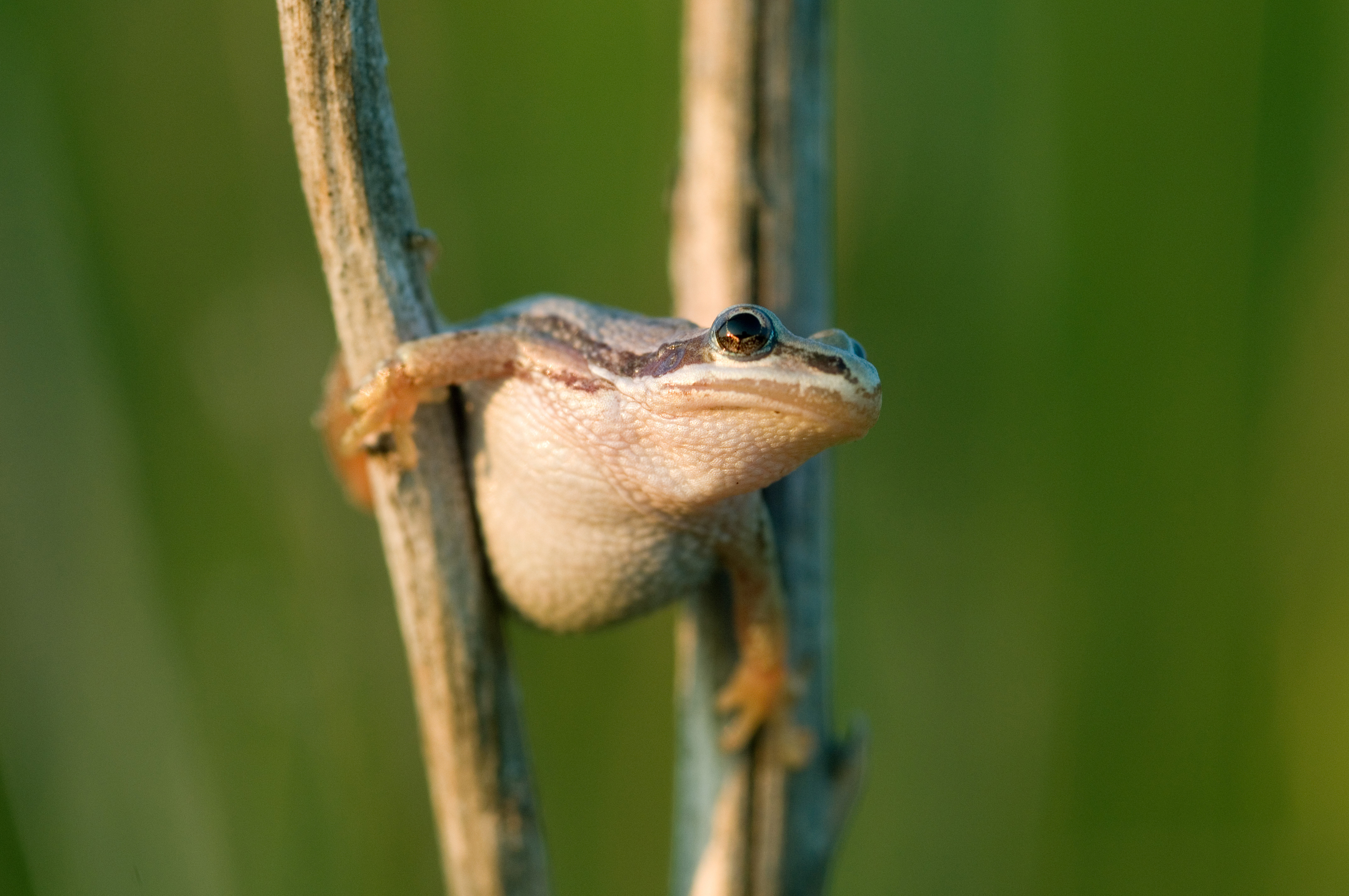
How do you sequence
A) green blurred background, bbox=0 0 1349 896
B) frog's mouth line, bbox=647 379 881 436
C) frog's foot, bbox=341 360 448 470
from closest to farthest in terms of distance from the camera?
frog's mouth line, bbox=647 379 881 436, frog's foot, bbox=341 360 448 470, green blurred background, bbox=0 0 1349 896

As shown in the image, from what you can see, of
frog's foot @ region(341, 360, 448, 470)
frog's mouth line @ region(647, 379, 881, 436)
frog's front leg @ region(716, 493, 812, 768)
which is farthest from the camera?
frog's front leg @ region(716, 493, 812, 768)

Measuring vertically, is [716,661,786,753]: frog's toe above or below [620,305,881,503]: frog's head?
below

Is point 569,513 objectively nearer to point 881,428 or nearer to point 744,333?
point 744,333

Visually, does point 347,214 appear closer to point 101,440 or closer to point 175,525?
point 101,440

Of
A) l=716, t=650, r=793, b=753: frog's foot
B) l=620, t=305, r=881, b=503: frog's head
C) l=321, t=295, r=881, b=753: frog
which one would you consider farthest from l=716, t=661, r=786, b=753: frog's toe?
l=620, t=305, r=881, b=503: frog's head

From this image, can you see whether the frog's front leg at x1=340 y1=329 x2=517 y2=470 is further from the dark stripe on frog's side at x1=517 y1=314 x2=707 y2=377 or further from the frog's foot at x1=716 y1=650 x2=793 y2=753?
the frog's foot at x1=716 y1=650 x2=793 y2=753

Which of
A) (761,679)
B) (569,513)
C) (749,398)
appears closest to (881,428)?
(761,679)
